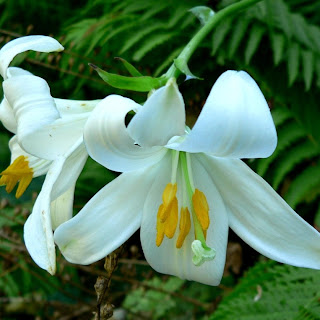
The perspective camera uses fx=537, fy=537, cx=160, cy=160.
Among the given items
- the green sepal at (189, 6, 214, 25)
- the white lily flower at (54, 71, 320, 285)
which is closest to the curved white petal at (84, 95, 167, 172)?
the white lily flower at (54, 71, 320, 285)

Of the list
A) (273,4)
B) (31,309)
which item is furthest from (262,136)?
(31,309)

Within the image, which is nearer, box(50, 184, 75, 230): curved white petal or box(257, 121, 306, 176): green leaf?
box(50, 184, 75, 230): curved white petal

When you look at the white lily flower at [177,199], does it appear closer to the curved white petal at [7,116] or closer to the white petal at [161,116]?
the white petal at [161,116]

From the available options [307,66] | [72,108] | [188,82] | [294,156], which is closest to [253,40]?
[307,66]

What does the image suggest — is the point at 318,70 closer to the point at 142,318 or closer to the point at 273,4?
the point at 273,4

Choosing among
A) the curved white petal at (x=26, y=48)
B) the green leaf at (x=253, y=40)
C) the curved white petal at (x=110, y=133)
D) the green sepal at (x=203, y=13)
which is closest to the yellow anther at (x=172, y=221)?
the curved white petal at (x=110, y=133)

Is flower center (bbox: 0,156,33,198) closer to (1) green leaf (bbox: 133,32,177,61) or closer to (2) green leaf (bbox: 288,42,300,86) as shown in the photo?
(1) green leaf (bbox: 133,32,177,61)
